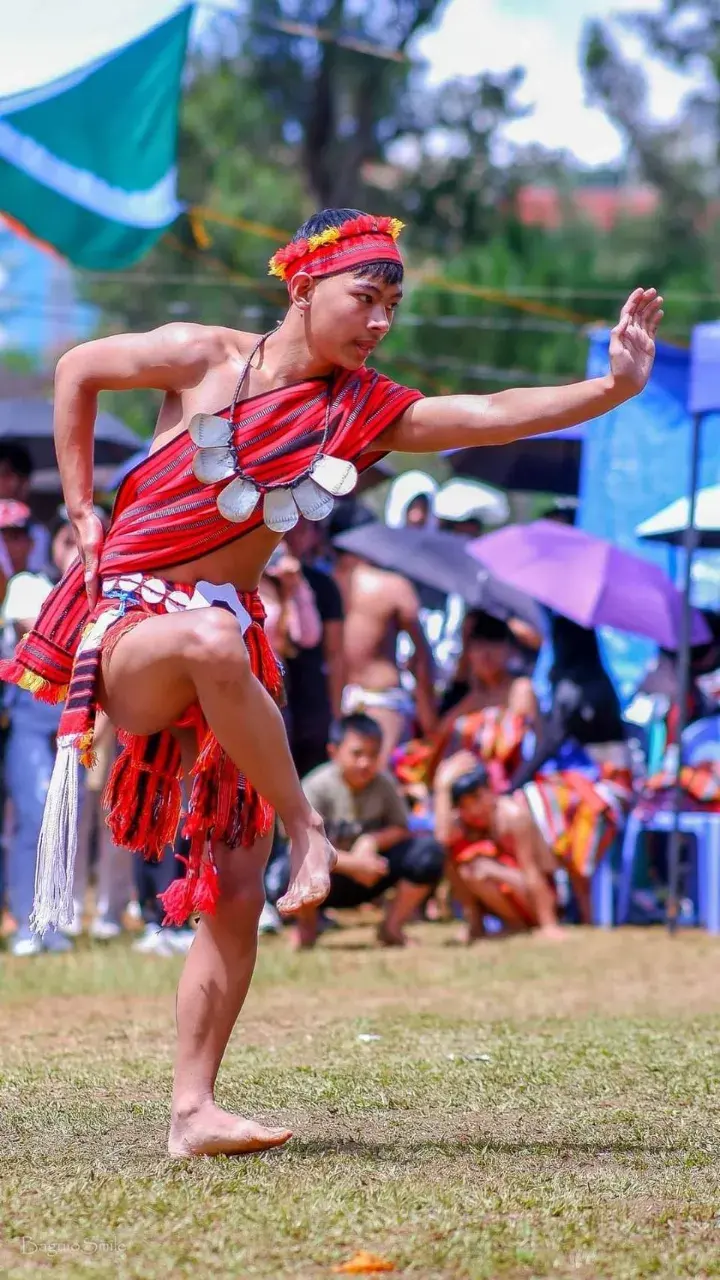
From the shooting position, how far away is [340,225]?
4.26 m

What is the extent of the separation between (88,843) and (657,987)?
357cm

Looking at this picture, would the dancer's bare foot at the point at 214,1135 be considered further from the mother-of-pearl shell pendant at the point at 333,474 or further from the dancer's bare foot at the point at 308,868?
the mother-of-pearl shell pendant at the point at 333,474

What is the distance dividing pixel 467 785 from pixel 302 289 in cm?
526

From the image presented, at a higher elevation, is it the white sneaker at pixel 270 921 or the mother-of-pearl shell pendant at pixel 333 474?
the mother-of-pearl shell pendant at pixel 333 474

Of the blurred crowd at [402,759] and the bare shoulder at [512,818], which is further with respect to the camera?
the bare shoulder at [512,818]

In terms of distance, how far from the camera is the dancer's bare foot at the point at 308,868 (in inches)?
155

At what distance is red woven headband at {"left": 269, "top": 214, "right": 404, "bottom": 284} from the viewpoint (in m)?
4.21

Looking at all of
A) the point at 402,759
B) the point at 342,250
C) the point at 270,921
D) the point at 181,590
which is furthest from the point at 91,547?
the point at 402,759

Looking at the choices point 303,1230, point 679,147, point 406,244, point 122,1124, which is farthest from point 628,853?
point 679,147

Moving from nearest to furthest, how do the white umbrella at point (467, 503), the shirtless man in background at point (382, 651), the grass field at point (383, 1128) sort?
the grass field at point (383, 1128) → the shirtless man in background at point (382, 651) → the white umbrella at point (467, 503)

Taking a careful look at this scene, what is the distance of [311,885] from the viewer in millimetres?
3959

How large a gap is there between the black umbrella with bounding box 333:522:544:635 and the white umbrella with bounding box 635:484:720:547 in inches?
36.5

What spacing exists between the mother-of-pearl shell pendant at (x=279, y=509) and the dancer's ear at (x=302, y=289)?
0.48m

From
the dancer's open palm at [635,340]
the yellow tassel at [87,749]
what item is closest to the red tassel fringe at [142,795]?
the yellow tassel at [87,749]
